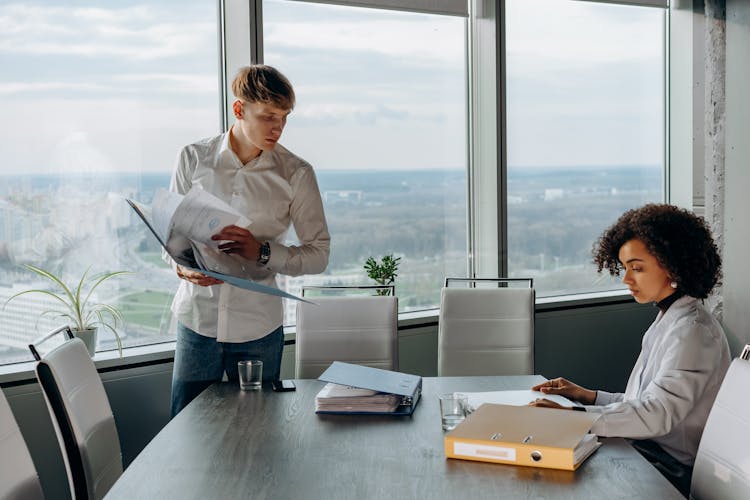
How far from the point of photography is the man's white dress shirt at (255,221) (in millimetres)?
2758

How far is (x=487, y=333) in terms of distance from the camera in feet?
11.1

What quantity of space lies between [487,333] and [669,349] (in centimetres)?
125

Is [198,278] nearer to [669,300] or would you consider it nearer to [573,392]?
[573,392]

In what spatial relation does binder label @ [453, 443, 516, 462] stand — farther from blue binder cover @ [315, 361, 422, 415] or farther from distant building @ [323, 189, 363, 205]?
distant building @ [323, 189, 363, 205]

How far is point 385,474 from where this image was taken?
1.78 metres

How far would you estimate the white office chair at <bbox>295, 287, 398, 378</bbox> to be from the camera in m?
3.17

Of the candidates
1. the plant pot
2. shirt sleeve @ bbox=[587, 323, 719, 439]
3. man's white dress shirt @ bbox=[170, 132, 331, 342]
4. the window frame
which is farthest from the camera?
the window frame

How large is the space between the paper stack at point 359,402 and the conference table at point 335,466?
28mm

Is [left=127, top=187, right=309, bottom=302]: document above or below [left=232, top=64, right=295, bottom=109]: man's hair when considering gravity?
below

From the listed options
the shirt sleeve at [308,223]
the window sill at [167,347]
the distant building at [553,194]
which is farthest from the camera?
the distant building at [553,194]

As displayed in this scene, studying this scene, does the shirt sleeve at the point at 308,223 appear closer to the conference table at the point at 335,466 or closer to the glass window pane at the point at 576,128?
the conference table at the point at 335,466

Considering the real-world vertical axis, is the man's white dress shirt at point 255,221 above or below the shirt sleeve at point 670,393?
above

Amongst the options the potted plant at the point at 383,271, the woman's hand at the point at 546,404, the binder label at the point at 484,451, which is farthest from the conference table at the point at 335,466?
the potted plant at the point at 383,271

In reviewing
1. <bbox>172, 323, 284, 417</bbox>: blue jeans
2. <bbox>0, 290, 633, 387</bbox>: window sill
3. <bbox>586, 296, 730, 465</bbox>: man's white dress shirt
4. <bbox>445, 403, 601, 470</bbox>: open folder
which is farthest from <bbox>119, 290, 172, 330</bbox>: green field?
<bbox>586, 296, 730, 465</bbox>: man's white dress shirt
